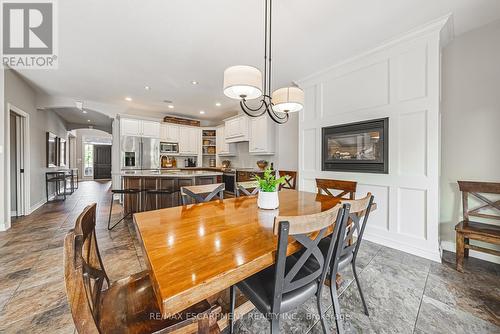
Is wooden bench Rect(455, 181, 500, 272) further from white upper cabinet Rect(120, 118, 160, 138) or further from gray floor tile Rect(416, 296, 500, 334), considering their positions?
white upper cabinet Rect(120, 118, 160, 138)

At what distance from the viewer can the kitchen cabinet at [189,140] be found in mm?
6219

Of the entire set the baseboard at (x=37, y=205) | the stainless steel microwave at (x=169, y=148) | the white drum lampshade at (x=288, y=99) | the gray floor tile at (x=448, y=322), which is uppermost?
the white drum lampshade at (x=288, y=99)

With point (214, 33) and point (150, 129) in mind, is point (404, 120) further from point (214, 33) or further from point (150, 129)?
point (150, 129)

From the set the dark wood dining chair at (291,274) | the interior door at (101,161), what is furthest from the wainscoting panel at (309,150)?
the interior door at (101,161)

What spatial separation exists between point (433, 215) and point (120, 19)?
4.18 m

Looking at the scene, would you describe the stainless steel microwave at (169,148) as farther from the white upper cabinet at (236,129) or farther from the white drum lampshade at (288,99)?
the white drum lampshade at (288,99)

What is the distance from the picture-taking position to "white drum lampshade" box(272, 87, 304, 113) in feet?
6.75

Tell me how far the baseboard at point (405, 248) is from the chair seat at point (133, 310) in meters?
2.65

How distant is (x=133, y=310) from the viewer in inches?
35.7

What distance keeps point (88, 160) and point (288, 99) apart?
1336 centimetres

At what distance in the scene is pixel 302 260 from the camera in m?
1.01

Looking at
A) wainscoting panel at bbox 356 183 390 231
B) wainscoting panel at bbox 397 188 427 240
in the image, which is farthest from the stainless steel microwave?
wainscoting panel at bbox 397 188 427 240

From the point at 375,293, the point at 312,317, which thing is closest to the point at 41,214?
the point at 312,317

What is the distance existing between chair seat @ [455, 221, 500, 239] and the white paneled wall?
23 centimetres
